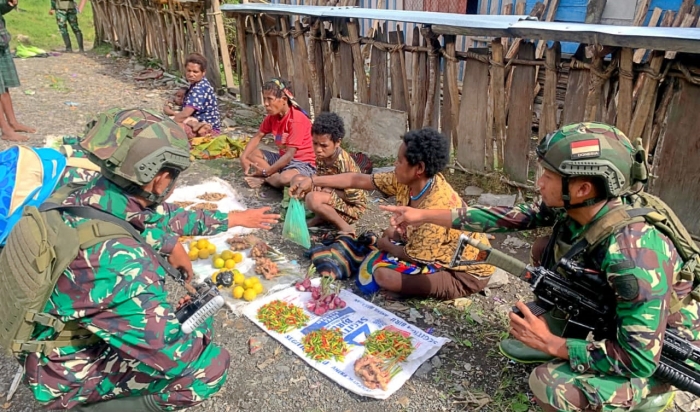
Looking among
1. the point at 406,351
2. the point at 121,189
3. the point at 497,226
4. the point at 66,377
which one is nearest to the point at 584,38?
the point at 497,226

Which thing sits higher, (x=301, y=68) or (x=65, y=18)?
(x=65, y=18)

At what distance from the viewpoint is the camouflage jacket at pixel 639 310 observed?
224cm

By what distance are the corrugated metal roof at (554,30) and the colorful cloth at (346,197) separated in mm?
1809

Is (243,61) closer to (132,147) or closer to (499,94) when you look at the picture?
(499,94)

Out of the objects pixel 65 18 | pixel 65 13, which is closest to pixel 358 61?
pixel 65 13

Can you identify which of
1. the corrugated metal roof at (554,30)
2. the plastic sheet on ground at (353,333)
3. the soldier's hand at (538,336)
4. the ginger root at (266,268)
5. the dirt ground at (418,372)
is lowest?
the dirt ground at (418,372)

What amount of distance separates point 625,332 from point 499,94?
11.8 ft

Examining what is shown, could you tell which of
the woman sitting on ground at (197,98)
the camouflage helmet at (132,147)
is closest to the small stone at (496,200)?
the camouflage helmet at (132,147)

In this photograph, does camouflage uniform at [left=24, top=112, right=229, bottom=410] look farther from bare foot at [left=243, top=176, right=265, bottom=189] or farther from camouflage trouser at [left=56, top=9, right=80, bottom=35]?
camouflage trouser at [left=56, top=9, right=80, bottom=35]

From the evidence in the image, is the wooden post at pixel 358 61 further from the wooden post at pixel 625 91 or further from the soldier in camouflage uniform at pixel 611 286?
the soldier in camouflage uniform at pixel 611 286

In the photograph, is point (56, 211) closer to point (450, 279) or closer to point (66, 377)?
point (66, 377)

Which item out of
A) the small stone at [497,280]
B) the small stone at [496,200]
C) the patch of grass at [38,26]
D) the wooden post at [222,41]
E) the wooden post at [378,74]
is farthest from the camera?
the patch of grass at [38,26]

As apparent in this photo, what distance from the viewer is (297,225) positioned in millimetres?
4527

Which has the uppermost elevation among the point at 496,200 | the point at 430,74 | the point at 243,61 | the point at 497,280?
the point at 430,74
